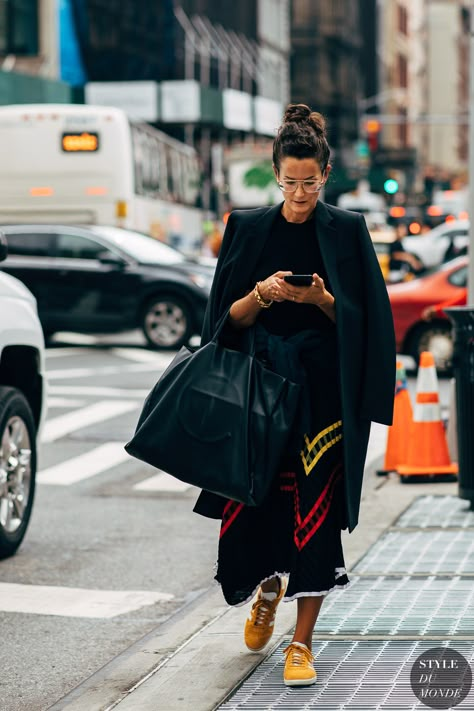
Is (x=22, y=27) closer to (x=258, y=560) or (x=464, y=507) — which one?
(x=464, y=507)

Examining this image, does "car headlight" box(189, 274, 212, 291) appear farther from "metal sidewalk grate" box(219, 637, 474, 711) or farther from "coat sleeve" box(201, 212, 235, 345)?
"coat sleeve" box(201, 212, 235, 345)

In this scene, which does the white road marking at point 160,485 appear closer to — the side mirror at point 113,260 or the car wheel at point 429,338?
the car wheel at point 429,338

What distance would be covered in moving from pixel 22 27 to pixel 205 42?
900 inches

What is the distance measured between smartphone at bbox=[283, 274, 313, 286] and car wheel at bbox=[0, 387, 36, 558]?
2989 millimetres

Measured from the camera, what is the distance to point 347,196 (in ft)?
240

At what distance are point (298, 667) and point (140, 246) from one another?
1680 centimetres

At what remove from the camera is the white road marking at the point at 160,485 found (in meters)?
10.3

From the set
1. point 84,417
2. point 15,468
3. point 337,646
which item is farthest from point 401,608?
point 84,417

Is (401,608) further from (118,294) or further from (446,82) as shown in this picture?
(446,82)

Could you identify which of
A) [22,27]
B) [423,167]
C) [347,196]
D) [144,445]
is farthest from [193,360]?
[423,167]

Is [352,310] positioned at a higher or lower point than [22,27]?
lower

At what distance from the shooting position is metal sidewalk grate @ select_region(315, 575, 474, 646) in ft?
19.1

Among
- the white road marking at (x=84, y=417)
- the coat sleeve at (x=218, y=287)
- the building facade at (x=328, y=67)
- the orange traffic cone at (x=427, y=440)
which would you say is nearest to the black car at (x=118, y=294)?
the white road marking at (x=84, y=417)

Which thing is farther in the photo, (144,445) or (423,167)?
(423,167)
